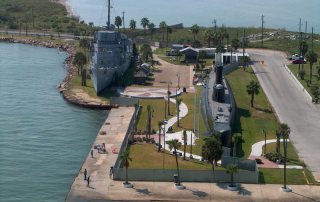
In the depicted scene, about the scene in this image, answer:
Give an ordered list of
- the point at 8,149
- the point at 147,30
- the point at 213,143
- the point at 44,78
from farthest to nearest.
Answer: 1. the point at 147,30
2. the point at 44,78
3. the point at 8,149
4. the point at 213,143

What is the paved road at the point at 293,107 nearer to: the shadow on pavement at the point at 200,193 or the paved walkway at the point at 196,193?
the paved walkway at the point at 196,193

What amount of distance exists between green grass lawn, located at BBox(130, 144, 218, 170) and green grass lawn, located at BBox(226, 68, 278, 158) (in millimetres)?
6779

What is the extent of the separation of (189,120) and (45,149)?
20.2 metres

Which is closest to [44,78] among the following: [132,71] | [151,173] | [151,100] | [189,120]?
[132,71]

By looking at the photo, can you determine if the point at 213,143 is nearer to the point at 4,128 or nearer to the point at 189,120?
the point at 189,120

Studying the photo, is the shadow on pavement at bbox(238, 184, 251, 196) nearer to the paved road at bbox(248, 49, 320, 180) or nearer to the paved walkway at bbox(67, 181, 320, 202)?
the paved walkway at bbox(67, 181, 320, 202)

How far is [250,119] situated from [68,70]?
2073 inches

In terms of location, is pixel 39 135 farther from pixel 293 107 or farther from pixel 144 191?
pixel 293 107

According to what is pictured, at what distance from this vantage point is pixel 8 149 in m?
75.5

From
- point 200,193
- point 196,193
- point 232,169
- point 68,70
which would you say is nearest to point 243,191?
point 232,169

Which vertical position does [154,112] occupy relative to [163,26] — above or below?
below

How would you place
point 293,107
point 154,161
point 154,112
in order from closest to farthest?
1. point 154,161
2. point 154,112
3. point 293,107

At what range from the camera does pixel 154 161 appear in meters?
67.4

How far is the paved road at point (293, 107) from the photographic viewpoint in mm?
73125
